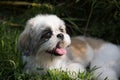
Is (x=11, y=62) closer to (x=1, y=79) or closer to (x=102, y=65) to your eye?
(x=1, y=79)

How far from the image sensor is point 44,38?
5.38m

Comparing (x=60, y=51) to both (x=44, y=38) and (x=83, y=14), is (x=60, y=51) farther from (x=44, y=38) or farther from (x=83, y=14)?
(x=83, y=14)

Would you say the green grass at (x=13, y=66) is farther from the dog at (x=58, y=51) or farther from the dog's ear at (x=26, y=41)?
the dog's ear at (x=26, y=41)

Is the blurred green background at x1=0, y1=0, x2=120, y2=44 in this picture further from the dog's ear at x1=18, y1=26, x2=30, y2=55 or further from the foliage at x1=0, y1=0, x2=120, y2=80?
the dog's ear at x1=18, y1=26, x2=30, y2=55

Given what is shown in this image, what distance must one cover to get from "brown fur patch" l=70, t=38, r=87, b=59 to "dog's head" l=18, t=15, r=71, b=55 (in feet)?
2.45

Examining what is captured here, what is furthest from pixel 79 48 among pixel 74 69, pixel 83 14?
pixel 83 14

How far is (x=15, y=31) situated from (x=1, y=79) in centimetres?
149

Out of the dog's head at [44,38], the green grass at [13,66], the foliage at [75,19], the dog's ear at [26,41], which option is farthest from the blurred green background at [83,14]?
the dog's ear at [26,41]

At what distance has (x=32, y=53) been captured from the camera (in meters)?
5.52

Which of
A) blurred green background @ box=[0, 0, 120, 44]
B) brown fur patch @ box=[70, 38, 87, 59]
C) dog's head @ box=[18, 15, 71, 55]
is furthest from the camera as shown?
blurred green background @ box=[0, 0, 120, 44]

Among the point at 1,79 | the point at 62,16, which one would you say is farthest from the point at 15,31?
the point at 1,79

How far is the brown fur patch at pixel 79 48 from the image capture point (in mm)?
6285

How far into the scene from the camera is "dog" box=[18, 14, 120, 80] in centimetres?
538

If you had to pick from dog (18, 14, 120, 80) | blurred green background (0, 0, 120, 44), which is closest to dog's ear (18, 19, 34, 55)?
dog (18, 14, 120, 80)
